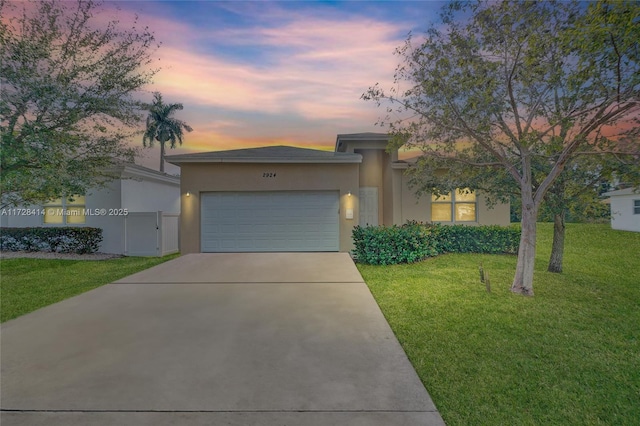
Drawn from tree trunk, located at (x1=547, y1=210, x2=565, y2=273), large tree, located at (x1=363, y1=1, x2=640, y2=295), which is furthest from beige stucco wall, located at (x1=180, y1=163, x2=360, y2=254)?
tree trunk, located at (x1=547, y1=210, x2=565, y2=273)

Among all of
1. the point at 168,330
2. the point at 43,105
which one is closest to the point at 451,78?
the point at 168,330

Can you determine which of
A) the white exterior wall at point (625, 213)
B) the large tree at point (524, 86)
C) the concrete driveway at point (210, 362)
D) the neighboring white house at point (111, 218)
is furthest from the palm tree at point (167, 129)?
the white exterior wall at point (625, 213)

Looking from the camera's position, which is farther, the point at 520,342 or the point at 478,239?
the point at 478,239

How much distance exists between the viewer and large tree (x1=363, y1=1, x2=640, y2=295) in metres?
5.09

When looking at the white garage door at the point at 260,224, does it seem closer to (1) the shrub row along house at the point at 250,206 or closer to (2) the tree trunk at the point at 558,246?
(1) the shrub row along house at the point at 250,206

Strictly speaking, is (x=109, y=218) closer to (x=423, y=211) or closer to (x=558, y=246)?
(x=423, y=211)

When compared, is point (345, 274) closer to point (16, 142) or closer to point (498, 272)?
point (498, 272)

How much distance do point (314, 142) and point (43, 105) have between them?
11.6 meters

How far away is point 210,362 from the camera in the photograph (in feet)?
10.7

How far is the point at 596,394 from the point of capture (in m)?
2.90

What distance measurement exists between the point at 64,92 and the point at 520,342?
387 inches

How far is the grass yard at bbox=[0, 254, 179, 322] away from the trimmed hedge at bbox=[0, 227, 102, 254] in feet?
4.09

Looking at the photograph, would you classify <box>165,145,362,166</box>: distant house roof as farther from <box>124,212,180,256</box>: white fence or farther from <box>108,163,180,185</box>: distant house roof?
<box>124,212,180,256</box>: white fence

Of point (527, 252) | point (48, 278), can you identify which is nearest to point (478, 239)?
point (527, 252)
